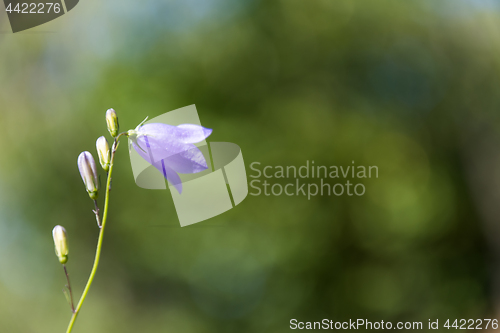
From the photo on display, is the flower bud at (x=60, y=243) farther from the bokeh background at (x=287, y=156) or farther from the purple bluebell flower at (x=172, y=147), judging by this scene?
the bokeh background at (x=287, y=156)

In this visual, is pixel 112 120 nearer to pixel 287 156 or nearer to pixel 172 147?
pixel 172 147

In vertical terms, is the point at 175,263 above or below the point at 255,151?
below

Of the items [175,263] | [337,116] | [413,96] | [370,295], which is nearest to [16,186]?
[175,263]

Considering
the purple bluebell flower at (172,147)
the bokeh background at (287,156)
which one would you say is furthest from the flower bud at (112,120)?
the bokeh background at (287,156)

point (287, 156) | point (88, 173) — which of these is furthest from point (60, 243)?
point (287, 156)

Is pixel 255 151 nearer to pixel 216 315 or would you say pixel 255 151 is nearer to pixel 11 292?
pixel 216 315

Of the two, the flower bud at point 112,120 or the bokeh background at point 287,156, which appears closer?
the flower bud at point 112,120

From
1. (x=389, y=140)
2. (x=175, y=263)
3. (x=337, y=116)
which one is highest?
(x=337, y=116)
